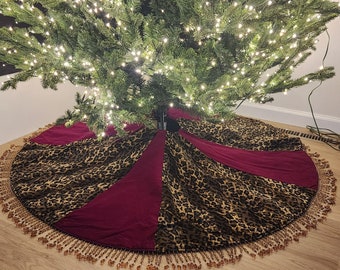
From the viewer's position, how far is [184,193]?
6.60ft

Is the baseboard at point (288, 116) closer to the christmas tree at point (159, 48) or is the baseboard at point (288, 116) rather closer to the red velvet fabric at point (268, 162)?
the red velvet fabric at point (268, 162)

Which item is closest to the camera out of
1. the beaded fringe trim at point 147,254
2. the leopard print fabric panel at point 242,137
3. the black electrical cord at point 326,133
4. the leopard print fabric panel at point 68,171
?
the beaded fringe trim at point 147,254

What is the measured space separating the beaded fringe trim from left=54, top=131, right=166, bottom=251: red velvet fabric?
49mm

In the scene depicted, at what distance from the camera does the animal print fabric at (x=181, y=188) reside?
5.82 ft

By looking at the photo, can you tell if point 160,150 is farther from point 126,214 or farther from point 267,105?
point 267,105

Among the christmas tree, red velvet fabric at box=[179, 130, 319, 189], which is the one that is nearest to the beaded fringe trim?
red velvet fabric at box=[179, 130, 319, 189]

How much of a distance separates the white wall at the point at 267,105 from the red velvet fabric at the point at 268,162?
29.8 inches

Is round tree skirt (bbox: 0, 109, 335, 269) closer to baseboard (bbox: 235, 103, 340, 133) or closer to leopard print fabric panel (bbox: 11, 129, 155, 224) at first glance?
leopard print fabric panel (bbox: 11, 129, 155, 224)

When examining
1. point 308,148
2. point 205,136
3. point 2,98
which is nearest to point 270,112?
point 308,148

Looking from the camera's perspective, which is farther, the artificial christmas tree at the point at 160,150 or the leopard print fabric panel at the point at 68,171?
the leopard print fabric panel at the point at 68,171

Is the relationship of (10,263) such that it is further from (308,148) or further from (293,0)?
(308,148)

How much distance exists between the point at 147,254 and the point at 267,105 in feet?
7.33

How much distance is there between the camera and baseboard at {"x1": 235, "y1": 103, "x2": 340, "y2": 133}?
122 inches

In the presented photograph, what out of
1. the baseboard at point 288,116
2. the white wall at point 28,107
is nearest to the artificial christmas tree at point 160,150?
the white wall at point 28,107
